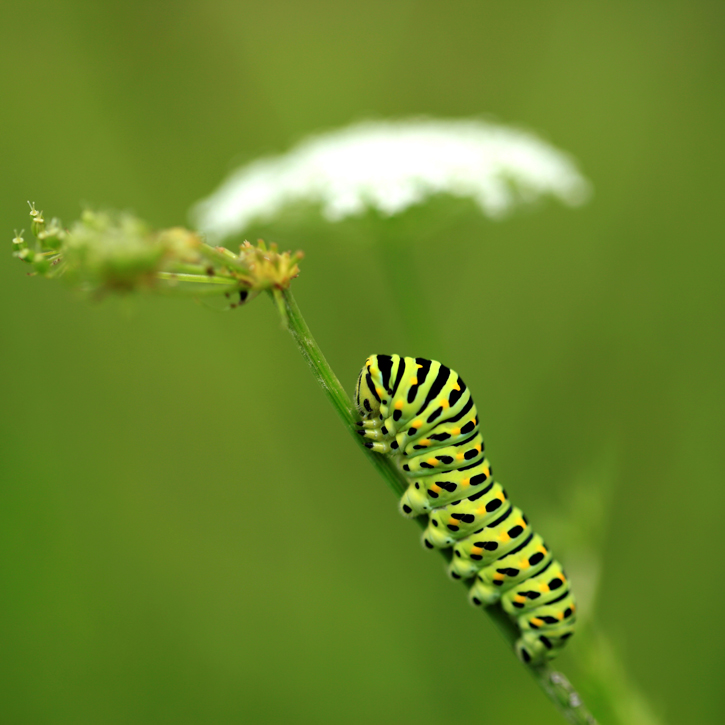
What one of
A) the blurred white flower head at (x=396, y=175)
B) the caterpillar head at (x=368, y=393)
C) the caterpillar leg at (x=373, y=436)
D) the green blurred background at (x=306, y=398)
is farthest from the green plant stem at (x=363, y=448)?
the blurred white flower head at (x=396, y=175)

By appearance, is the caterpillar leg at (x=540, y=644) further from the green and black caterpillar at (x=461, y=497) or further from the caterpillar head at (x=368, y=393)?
the caterpillar head at (x=368, y=393)

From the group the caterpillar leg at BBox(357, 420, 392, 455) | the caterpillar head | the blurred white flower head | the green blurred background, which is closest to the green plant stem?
the caterpillar leg at BBox(357, 420, 392, 455)

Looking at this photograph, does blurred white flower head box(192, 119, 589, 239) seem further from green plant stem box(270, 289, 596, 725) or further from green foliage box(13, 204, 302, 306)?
green foliage box(13, 204, 302, 306)

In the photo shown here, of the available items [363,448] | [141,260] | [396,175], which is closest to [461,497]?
[363,448]

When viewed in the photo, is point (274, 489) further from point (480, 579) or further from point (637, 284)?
point (637, 284)

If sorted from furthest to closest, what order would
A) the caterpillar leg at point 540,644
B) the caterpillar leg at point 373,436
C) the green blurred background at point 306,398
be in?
the green blurred background at point 306,398
the caterpillar leg at point 540,644
the caterpillar leg at point 373,436

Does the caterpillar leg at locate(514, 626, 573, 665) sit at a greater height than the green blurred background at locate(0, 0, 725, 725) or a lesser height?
lesser

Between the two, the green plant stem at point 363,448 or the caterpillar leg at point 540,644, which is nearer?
the green plant stem at point 363,448
